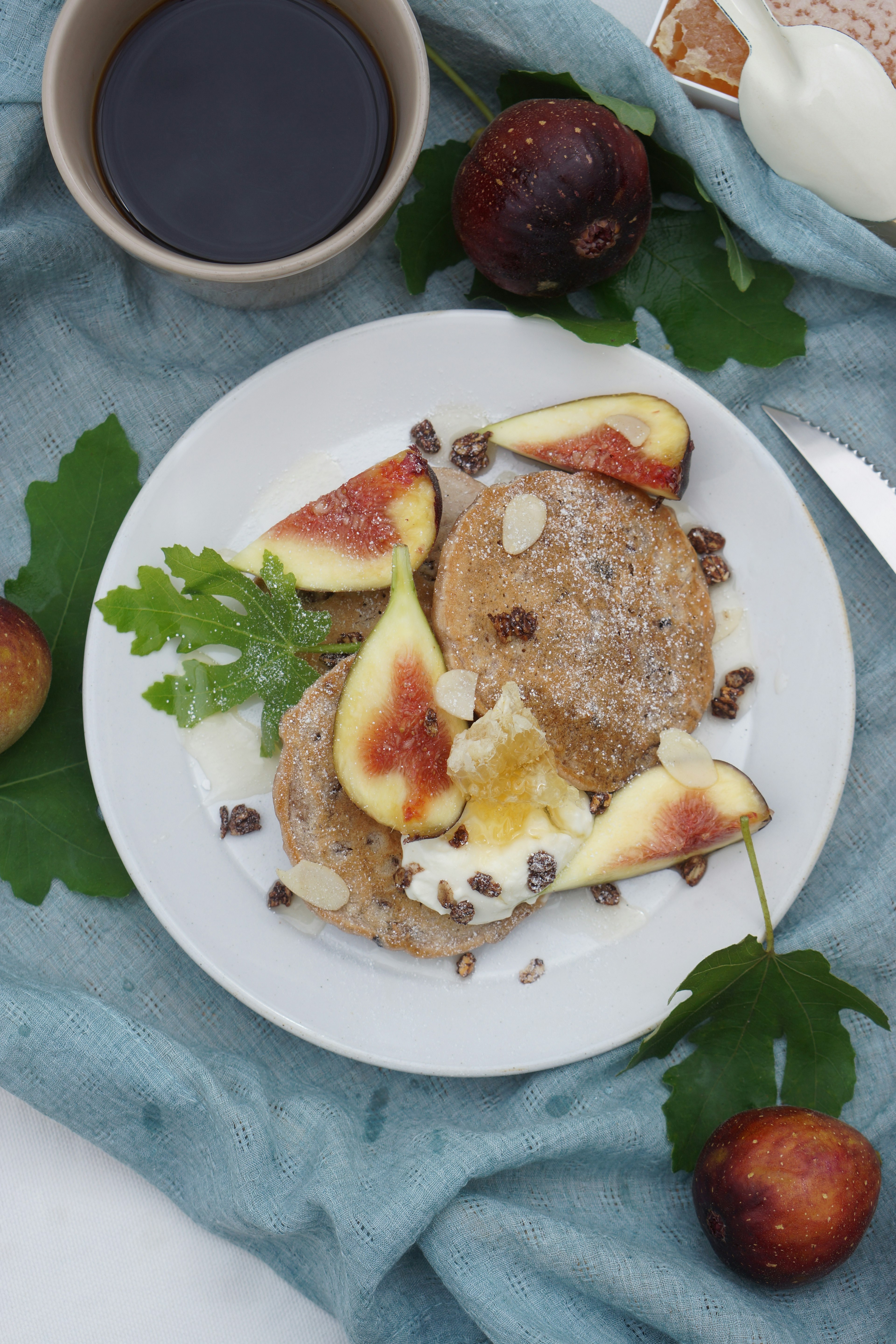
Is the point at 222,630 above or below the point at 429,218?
below

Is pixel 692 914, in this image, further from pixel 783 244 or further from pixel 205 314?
pixel 205 314

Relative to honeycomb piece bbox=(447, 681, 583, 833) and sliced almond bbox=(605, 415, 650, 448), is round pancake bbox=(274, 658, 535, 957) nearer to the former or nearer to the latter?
honeycomb piece bbox=(447, 681, 583, 833)

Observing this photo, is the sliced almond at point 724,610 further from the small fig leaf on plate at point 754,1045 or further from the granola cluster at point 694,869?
the small fig leaf on plate at point 754,1045

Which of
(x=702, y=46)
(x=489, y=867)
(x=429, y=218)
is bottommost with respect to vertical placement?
(x=489, y=867)

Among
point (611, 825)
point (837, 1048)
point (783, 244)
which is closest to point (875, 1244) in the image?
point (837, 1048)

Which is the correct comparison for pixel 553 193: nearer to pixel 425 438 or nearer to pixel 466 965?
pixel 425 438

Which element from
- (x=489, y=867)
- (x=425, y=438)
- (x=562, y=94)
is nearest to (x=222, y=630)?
(x=425, y=438)
